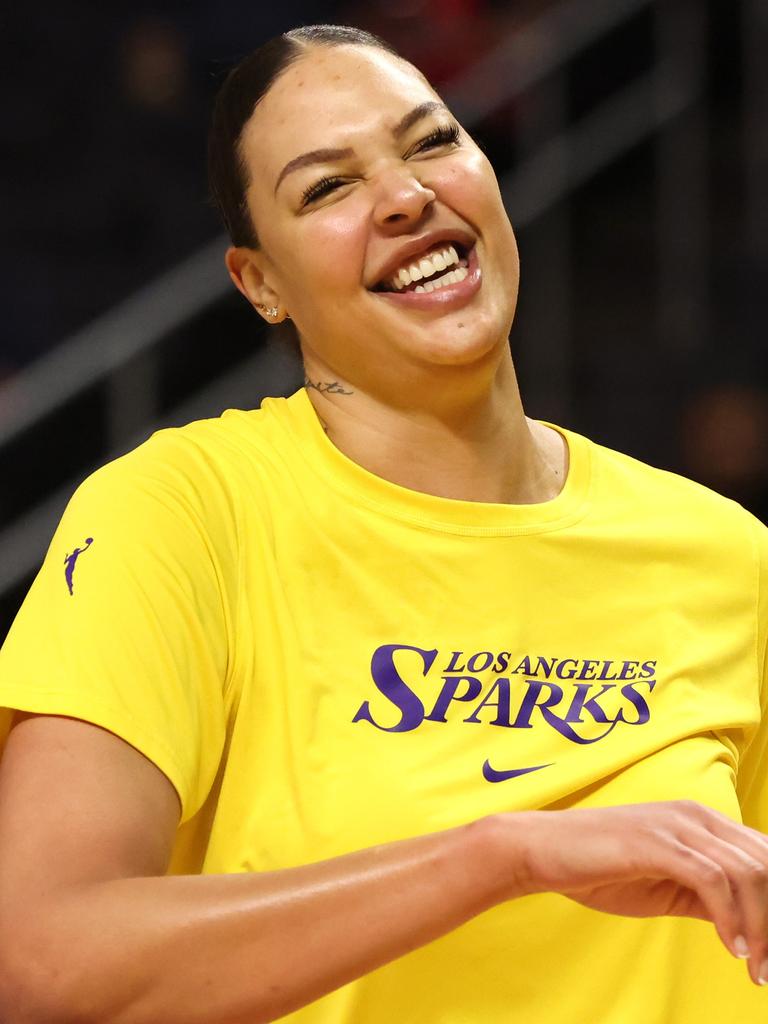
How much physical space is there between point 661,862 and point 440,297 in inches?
27.0

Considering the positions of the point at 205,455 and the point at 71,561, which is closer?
the point at 71,561

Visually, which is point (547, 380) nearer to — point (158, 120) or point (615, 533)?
point (158, 120)

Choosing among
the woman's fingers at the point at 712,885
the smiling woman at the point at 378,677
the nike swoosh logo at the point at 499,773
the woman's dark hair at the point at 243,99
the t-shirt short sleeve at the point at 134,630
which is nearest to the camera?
the woman's fingers at the point at 712,885

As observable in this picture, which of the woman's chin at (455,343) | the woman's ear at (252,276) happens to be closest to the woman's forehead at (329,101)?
the woman's ear at (252,276)

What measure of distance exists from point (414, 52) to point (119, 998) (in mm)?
4137

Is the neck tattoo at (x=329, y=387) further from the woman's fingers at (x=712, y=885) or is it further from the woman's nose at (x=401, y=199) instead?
the woman's fingers at (x=712, y=885)

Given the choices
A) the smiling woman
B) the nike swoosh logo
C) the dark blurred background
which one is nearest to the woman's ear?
the smiling woman

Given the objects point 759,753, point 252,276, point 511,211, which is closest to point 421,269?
point 252,276

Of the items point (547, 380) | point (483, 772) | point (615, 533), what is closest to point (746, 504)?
point (547, 380)

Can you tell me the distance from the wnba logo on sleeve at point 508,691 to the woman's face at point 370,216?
299 mm

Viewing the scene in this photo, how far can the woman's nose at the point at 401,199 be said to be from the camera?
159cm

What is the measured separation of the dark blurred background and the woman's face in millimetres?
2567

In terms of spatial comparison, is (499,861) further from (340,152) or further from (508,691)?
(340,152)

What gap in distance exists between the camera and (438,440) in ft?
5.63
